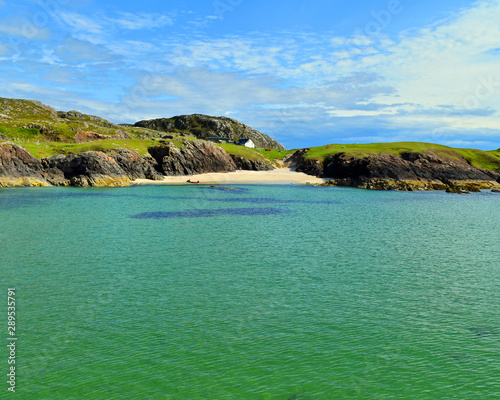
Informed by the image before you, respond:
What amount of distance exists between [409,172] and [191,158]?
256ft

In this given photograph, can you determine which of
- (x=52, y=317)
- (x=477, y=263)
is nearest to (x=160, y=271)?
(x=52, y=317)

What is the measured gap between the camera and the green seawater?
1333 cm

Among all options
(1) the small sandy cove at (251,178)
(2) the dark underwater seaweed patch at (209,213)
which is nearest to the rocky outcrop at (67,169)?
(1) the small sandy cove at (251,178)

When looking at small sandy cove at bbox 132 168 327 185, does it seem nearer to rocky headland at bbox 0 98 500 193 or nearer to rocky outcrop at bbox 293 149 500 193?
rocky headland at bbox 0 98 500 193

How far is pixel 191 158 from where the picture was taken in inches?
5330

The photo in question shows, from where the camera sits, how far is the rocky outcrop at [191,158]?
13025 centimetres

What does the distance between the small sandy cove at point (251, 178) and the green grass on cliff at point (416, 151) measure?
1574cm

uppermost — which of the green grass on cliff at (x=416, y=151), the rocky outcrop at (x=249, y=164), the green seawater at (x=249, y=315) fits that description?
the green grass on cliff at (x=416, y=151)

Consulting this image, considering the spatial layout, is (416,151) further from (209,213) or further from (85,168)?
(85,168)

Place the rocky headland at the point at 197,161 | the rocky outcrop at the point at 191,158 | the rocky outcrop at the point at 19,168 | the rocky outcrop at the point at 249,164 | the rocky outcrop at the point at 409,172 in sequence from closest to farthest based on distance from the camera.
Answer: the rocky outcrop at the point at 19,168
the rocky headland at the point at 197,161
the rocky outcrop at the point at 409,172
the rocky outcrop at the point at 191,158
the rocky outcrop at the point at 249,164

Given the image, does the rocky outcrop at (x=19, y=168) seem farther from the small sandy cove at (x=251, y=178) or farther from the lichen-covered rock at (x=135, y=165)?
the small sandy cove at (x=251, y=178)

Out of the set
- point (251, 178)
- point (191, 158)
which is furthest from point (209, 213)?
point (191, 158)

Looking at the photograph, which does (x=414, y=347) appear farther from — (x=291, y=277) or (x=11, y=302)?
(x=11, y=302)

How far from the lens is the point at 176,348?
1545cm
